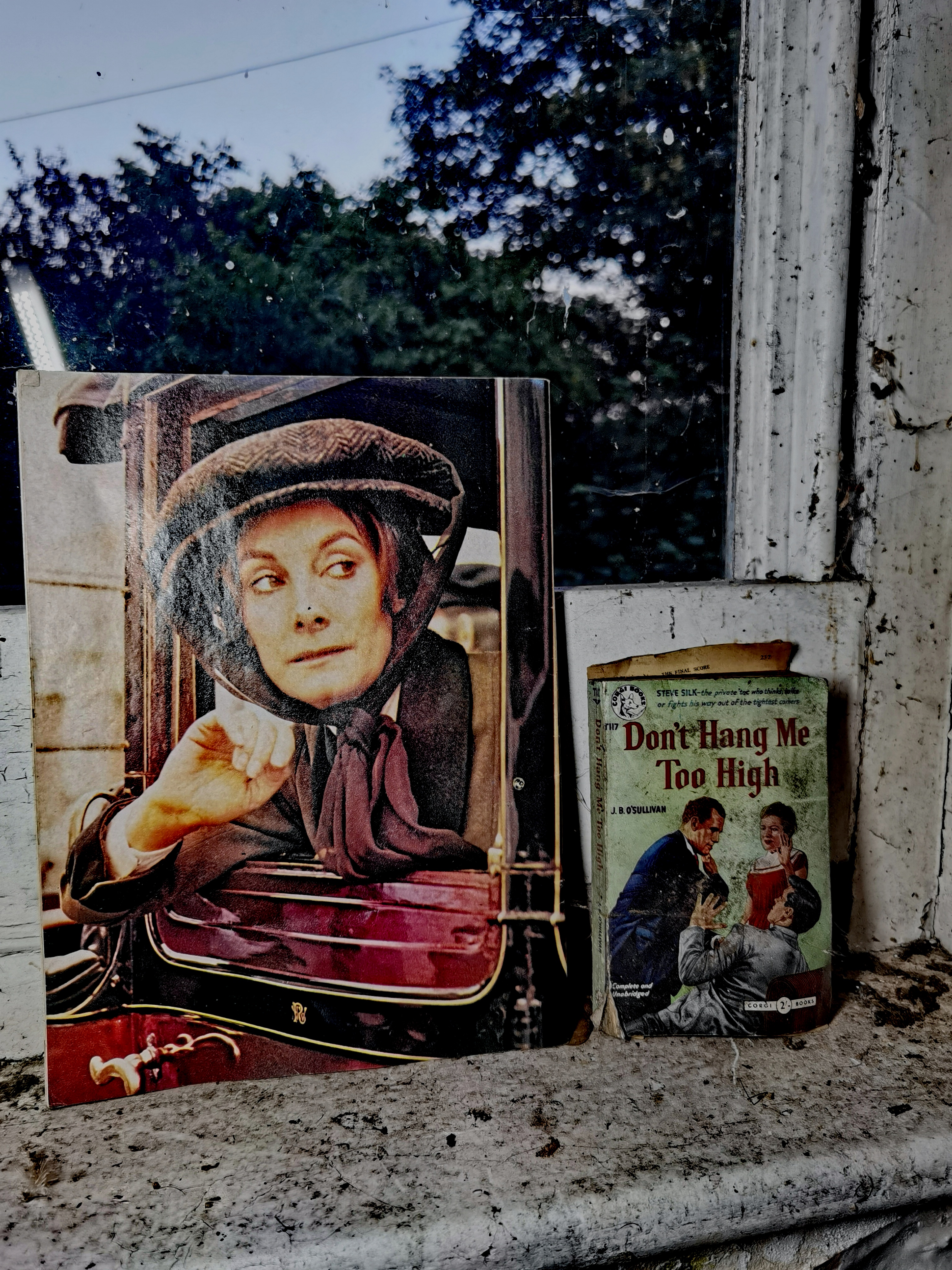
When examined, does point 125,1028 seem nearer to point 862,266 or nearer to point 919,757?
point 919,757

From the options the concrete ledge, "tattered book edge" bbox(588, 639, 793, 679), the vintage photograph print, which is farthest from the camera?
"tattered book edge" bbox(588, 639, 793, 679)

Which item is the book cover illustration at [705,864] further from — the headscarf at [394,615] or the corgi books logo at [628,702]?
the headscarf at [394,615]

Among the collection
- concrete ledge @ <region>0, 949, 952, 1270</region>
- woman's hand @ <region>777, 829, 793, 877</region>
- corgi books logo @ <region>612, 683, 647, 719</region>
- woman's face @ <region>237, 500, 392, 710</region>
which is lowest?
concrete ledge @ <region>0, 949, 952, 1270</region>

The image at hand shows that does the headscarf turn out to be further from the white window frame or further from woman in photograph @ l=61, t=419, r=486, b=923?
the white window frame

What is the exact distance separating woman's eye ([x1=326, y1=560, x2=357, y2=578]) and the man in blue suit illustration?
1.47ft

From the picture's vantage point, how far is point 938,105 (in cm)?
100

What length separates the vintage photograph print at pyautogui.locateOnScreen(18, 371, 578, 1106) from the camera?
870mm

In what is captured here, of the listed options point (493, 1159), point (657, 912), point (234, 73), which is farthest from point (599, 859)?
→ point (234, 73)

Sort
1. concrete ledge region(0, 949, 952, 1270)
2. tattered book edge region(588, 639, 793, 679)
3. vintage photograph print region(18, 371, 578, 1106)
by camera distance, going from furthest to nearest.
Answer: tattered book edge region(588, 639, 793, 679)
vintage photograph print region(18, 371, 578, 1106)
concrete ledge region(0, 949, 952, 1270)

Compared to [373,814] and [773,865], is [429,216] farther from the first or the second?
[773,865]

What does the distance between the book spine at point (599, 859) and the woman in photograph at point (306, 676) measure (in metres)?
0.14

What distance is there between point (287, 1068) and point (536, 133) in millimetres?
1088

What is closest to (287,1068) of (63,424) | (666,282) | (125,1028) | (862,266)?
(125,1028)

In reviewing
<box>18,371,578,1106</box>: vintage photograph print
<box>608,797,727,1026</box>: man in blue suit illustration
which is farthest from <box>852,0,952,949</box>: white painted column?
<box>18,371,578,1106</box>: vintage photograph print
